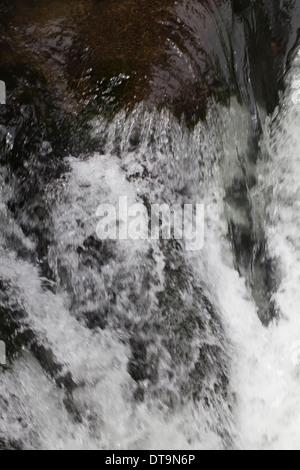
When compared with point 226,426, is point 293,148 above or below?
above

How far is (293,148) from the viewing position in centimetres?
300

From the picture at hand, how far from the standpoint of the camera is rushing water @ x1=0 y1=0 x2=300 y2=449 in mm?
2381

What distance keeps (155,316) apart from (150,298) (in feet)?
0.26

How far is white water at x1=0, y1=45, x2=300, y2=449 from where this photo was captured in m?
2.37

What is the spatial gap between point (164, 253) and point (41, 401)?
2.58 ft

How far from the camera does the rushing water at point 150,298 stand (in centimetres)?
238

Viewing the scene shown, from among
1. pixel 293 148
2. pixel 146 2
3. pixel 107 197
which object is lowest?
pixel 107 197

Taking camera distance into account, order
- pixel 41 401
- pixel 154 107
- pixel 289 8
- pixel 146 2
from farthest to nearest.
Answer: pixel 289 8 < pixel 146 2 < pixel 154 107 < pixel 41 401

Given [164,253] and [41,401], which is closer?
[41,401]

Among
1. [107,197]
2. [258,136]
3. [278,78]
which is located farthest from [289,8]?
[107,197]

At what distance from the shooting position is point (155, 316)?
99.0 inches

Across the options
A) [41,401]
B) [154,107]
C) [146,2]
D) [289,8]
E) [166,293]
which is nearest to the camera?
[41,401]

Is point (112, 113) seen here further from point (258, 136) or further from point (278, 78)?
point (278, 78)

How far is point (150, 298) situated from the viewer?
2520mm
